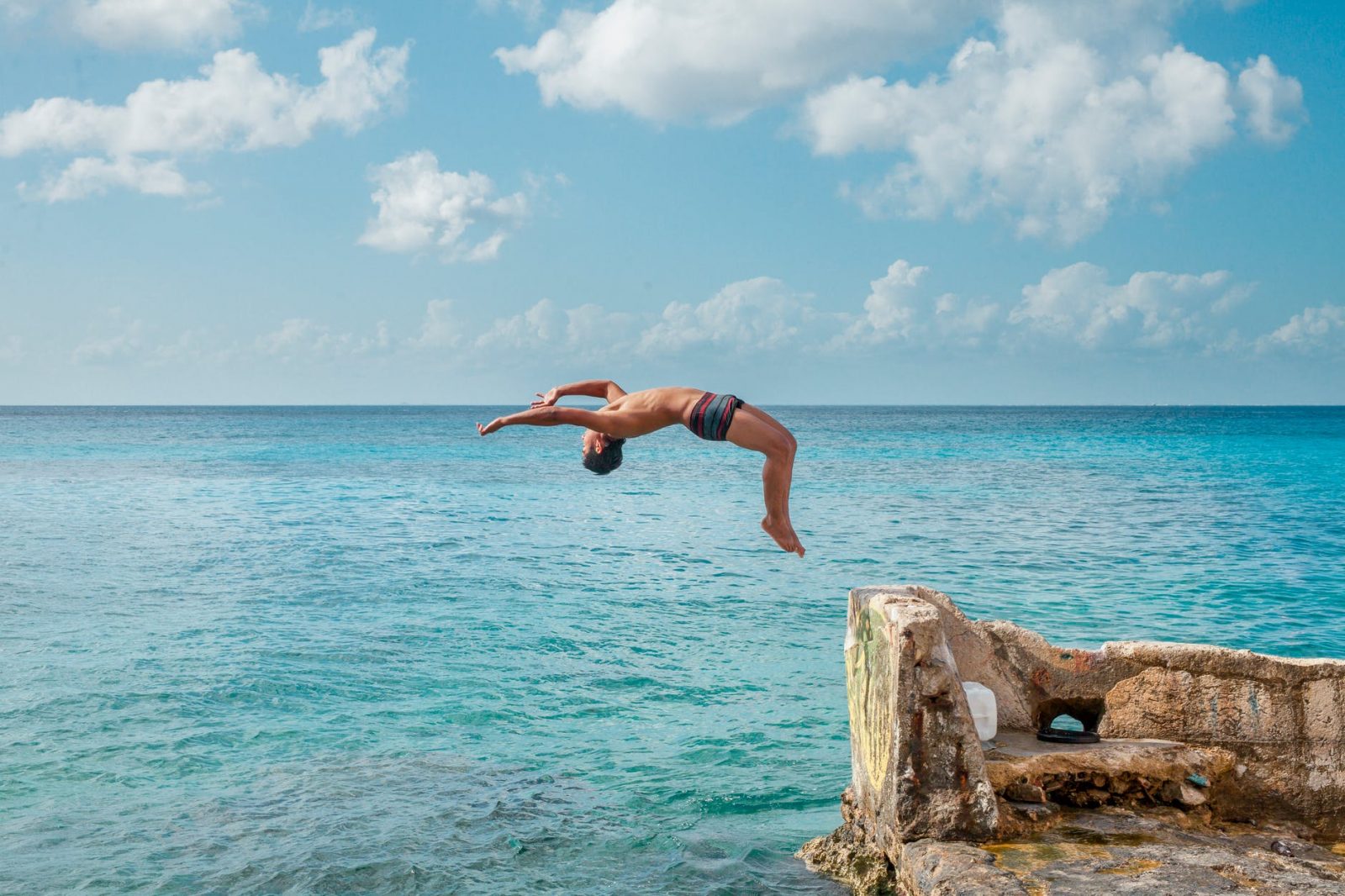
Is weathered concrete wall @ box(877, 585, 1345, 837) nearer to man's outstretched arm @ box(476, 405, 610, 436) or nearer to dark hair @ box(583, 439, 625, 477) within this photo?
dark hair @ box(583, 439, 625, 477)

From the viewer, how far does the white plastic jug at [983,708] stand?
633cm

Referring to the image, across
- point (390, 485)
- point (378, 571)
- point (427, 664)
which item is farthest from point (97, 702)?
Answer: point (390, 485)

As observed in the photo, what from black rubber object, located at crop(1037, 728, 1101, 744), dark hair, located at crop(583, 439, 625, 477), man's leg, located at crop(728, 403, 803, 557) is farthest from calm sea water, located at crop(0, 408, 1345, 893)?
dark hair, located at crop(583, 439, 625, 477)

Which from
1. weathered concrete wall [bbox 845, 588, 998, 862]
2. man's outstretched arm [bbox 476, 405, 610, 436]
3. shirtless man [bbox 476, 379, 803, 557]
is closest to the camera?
weathered concrete wall [bbox 845, 588, 998, 862]

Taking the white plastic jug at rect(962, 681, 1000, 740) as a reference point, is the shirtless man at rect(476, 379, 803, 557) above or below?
above

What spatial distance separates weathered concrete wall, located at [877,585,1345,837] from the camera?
6375mm

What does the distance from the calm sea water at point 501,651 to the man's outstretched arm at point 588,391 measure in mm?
3486

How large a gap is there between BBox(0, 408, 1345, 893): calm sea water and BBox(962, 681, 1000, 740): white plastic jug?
158cm

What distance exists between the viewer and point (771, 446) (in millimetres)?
6355

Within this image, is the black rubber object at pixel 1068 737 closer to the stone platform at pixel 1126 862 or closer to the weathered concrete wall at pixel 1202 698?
the weathered concrete wall at pixel 1202 698

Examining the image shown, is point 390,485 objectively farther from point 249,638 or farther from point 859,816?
point 859,816

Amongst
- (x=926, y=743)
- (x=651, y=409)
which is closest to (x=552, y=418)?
(x=651, y=409)

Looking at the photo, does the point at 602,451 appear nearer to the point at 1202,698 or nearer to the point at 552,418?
the point at 552,418

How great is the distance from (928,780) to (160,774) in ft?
25.2
